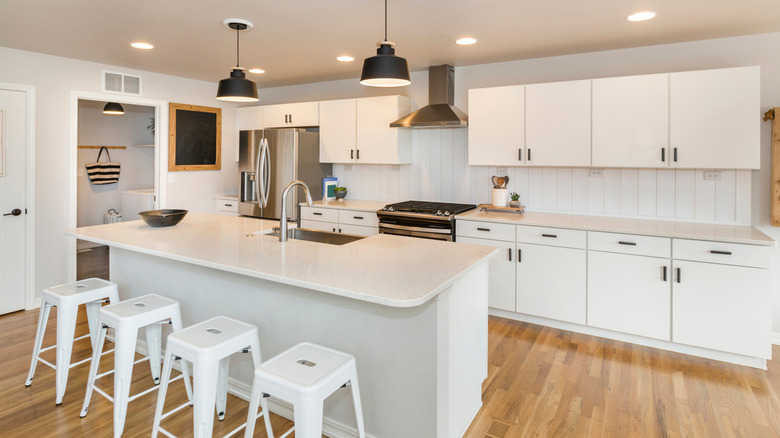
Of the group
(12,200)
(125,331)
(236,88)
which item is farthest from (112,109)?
(125,331)

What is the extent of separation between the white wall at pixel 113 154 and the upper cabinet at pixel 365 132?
10.9 feet

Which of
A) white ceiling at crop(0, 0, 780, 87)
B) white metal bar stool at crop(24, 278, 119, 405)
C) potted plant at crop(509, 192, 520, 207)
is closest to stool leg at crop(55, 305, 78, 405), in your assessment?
white metal bar stool at crop(24, 278, 119, 405)

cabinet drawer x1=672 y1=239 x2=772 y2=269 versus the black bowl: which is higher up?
the black bowl

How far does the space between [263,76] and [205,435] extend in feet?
13.8

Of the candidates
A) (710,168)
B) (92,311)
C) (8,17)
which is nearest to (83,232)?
(92,311)

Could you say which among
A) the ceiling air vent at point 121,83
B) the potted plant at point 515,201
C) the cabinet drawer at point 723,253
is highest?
the ceiling air vent at point 121,83

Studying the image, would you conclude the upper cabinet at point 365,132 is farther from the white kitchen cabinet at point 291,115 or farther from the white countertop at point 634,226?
the white countertop at point 634,226

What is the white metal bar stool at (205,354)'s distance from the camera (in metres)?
1.84

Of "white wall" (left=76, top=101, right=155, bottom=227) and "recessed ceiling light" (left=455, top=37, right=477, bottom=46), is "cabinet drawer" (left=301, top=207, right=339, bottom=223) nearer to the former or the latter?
"recessed ceiling light" (left=455, top=37, right=477, bottom=46)

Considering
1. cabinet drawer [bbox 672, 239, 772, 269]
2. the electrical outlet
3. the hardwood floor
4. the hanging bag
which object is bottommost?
the hardwood floor

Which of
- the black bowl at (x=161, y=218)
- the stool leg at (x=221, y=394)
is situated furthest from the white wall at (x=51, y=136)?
the stool leg at (x=221, y=394)

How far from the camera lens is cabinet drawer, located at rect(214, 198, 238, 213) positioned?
18.3ft

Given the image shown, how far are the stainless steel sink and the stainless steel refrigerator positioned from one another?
1723 mm

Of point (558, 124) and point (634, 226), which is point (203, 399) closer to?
point (634, 226)
